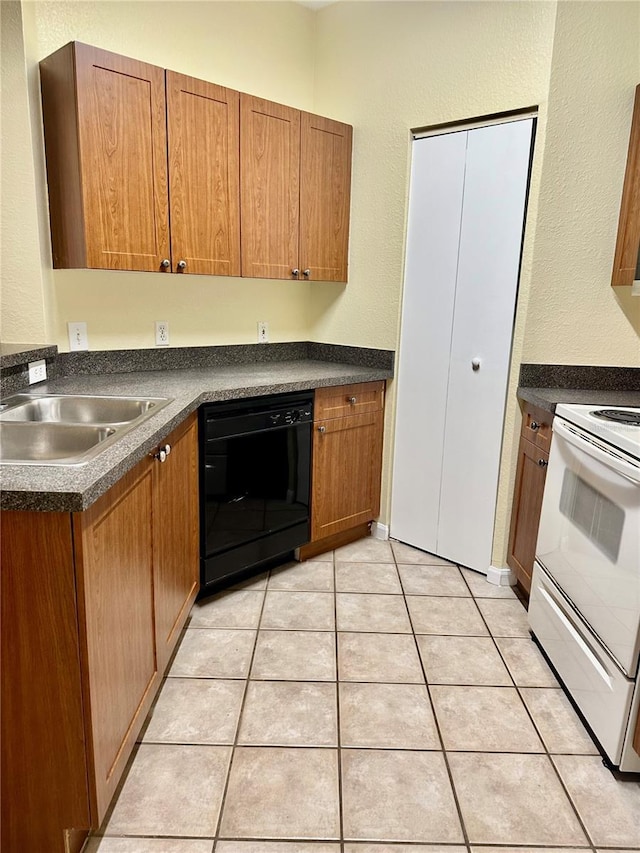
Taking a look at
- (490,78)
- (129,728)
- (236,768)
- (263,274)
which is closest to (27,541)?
(129,728)

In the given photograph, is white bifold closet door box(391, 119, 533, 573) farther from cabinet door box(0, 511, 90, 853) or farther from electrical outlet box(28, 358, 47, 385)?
cabinet door box(0, 511, 90, 853)

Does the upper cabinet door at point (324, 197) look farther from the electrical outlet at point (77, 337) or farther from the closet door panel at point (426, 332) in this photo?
the electrical outlet at point (77, 337)

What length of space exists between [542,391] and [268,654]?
160 cm

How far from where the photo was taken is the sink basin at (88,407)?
200 centimetres

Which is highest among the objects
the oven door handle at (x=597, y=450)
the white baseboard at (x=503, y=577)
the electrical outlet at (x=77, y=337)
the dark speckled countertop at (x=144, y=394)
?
the electrical outlet at (x=77, y=337)

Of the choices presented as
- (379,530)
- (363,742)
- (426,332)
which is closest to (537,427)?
(426,332)

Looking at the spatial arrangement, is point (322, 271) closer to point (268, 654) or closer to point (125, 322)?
point (125, 322)

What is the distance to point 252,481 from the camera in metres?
2.54

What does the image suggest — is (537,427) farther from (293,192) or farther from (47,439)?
(47,439)

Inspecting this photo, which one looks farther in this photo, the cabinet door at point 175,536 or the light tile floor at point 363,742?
the cabinet door at point 175,536

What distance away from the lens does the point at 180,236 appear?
243 cm

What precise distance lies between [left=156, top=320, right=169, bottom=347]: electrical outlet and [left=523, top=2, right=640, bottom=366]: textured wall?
1.68 m

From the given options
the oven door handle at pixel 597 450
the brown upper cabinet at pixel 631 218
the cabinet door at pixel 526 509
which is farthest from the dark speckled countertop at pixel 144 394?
the brown upper cabinet at pixel 631 218

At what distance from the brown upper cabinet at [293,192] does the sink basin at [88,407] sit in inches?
38.0
